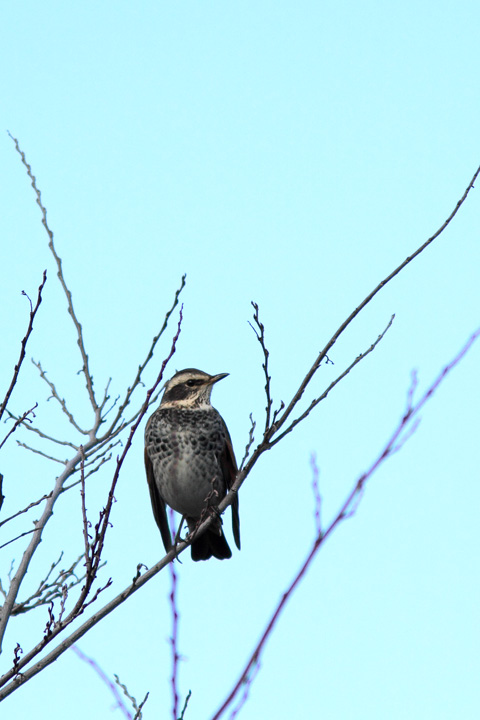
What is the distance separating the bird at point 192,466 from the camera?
291 inches

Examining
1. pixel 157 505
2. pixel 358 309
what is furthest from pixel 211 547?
pixel 358 309

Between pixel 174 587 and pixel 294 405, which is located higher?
pixel 294 405

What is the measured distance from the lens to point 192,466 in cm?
739

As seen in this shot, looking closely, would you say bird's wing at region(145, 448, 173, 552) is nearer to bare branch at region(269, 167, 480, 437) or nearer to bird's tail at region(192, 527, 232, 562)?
bird's tail at region(192, 527, 232, 562)

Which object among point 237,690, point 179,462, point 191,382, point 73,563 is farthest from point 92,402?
point 237,690

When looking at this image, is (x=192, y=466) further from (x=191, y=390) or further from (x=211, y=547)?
(x=191, y=390)

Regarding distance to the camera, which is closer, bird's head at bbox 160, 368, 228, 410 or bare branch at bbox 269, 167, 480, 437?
bare branch at bbox 269, 167, 480, 437

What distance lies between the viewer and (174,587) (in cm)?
281

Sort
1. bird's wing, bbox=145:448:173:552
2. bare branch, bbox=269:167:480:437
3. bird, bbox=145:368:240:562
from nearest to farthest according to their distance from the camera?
bare branch, bbox=269:167:480:437, bird, bbox=145:368:240:562, bird's wing, bbox=145:448:173:552

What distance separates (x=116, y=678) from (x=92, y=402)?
178cm

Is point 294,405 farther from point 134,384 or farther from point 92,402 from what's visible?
point 92,402

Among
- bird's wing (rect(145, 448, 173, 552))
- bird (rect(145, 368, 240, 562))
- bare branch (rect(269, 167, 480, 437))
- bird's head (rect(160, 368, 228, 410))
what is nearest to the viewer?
bare branch (rect(269, 167, 480, 437))

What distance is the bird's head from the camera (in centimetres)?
791

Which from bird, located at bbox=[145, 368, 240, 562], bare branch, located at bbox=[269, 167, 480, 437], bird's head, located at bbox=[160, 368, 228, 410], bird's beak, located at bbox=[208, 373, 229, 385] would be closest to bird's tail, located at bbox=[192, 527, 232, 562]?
bird, located at bbox=[145, 368, 240, 562]
